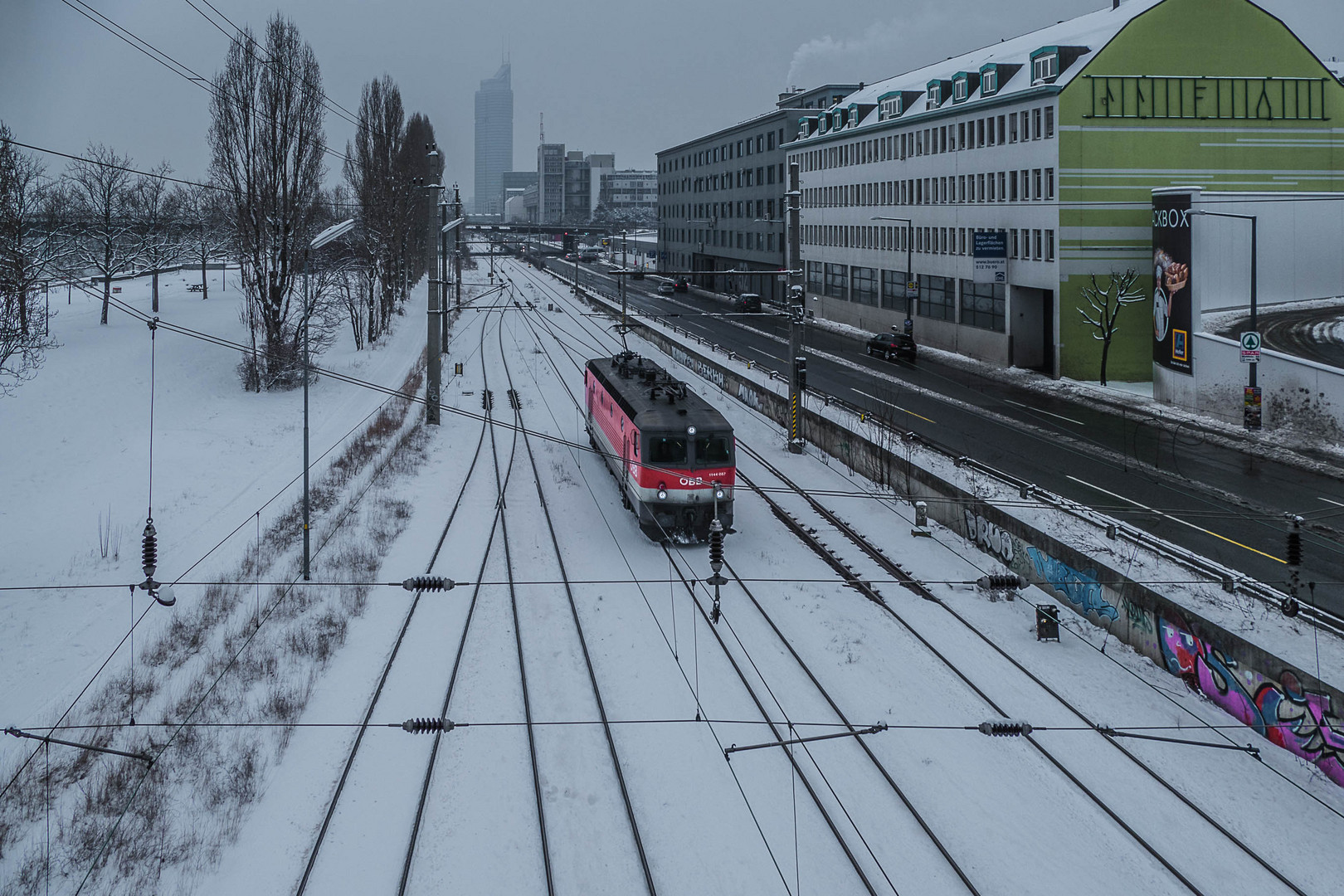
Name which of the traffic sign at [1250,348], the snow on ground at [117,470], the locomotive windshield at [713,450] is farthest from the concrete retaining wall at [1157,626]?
the snow on ground at [117,470]

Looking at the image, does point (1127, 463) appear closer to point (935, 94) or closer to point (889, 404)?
point (889, 404)

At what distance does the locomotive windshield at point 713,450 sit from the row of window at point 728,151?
221 ft

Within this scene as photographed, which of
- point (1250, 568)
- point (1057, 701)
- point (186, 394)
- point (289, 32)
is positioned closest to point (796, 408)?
point (1250, 568)

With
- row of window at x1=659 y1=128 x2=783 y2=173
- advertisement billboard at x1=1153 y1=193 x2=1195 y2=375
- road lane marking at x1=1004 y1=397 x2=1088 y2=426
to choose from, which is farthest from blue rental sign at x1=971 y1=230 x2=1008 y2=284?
row of window at x1=659 y1=128 x2=783 y2=173

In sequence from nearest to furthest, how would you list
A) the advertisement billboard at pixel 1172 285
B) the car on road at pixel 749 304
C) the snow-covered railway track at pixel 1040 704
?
the snow-covered railway track at pixel 1040 704
the advertisement billboard at pixel 1172 285
the car on road at pixel 749 304

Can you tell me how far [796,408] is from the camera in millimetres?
34750

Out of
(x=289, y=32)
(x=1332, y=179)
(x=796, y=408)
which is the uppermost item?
(x=289, y=32)

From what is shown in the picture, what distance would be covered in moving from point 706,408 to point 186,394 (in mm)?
23990

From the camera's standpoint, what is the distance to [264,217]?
1705 inches

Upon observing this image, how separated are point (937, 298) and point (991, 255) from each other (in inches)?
335

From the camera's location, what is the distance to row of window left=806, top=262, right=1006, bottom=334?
173 ft

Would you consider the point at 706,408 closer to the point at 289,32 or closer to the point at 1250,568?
the point at 1250,568

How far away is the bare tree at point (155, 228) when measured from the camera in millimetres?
60875

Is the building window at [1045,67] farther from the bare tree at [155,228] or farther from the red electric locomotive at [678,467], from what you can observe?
the bare tree at [155,228]
